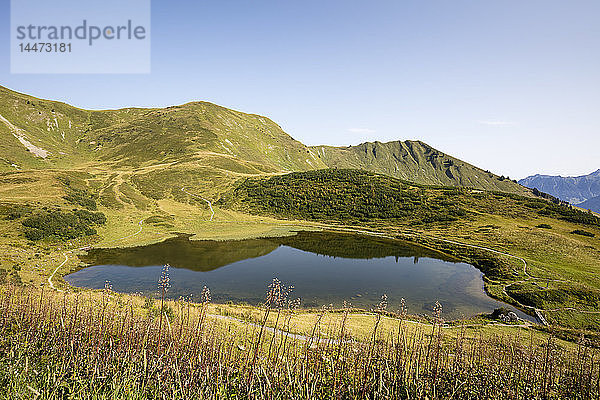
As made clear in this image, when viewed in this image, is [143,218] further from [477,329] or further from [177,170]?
[477,329]

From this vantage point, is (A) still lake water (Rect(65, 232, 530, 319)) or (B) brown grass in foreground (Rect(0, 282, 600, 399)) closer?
(B) brown grass in foreground (Rect(0, 282, 600, 399))

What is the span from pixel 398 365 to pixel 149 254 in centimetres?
5846

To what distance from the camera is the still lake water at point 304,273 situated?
40875mm

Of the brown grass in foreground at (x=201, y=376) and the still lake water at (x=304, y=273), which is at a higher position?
the brown grass in foreground at (x=201, y=376)

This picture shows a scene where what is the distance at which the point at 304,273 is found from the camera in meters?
51.7

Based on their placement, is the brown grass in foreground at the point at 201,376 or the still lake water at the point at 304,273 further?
the still lake water at the point at 304,273

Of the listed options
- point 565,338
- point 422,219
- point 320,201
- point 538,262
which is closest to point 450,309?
point 565,338

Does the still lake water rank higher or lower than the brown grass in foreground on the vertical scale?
lower

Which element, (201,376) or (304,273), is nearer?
(201,376)

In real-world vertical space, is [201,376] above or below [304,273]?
above

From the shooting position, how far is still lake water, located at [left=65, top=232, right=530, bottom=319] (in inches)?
1609

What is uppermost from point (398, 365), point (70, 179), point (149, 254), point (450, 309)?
point (70, 179)

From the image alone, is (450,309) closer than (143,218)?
Yes

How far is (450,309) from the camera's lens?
39.0 metres
